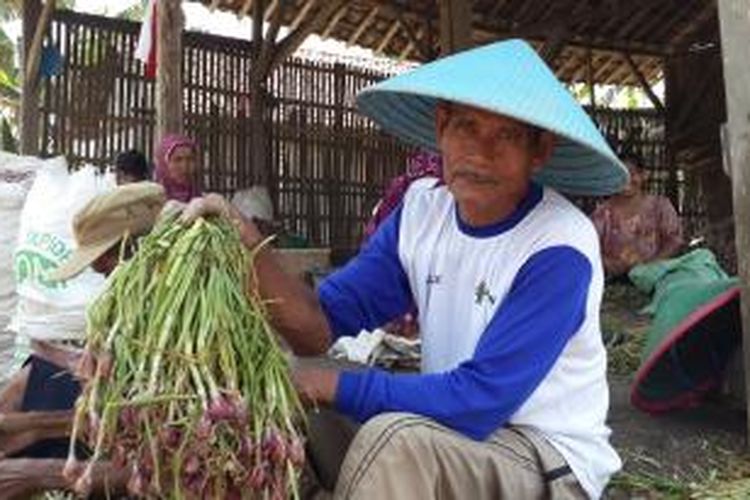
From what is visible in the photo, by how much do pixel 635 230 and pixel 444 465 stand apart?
4.60m

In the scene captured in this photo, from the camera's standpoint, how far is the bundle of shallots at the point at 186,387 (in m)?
1.72

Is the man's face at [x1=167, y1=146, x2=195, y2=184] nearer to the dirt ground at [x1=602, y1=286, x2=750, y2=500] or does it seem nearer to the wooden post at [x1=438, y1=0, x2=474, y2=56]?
the wooden post at [x1=438, y1=0, x2=474, y2=56]

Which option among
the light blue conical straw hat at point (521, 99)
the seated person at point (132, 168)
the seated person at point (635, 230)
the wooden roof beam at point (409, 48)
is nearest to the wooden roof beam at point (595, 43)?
the wooden roof beam at point (409, 48)

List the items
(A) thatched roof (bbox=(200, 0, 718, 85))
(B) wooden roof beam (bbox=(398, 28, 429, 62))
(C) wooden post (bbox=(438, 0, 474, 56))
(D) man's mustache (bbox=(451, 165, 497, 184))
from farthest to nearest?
1. (B) wooden roof beam (bbox=(398, 28, 429, 62))
2. (A) thatched roof (bbox=(200, 0, 718, 85))
3. (C) wooden post (bbox=(438, 0, 474, 56))
4. (D) man's mustache (bbox=(451, 165, 497, 184))

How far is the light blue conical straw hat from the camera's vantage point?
6.82ft

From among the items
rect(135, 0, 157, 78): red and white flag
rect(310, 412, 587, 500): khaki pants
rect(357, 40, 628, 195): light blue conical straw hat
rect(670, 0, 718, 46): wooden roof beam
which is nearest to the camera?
rect(310, 412, 587, 500): khaki pants

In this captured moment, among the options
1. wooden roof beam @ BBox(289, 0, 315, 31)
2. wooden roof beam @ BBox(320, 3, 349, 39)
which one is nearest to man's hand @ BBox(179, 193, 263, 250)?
wooden roof beam @ BBox(289, 0, 315, 31)

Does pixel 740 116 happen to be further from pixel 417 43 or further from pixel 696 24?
pixel 696 24

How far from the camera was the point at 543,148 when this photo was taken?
7.34 ft

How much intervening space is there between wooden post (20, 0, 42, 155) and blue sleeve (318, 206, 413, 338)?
609 cm

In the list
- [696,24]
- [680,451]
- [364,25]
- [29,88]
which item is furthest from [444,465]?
[696,24]

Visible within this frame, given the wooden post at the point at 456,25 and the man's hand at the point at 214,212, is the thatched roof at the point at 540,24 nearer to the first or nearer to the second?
the wooden post at the point at 456,25

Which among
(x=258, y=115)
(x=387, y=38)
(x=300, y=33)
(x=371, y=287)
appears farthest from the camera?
(x=387, y=38)

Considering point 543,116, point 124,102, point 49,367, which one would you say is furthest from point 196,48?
point 543,116
